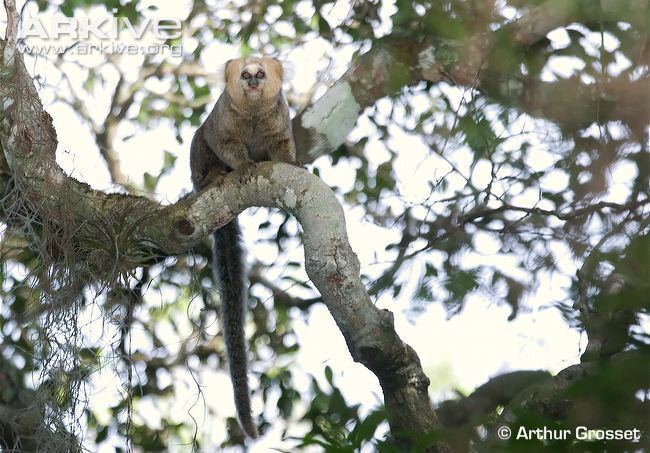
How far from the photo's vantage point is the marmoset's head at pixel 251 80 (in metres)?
4.05

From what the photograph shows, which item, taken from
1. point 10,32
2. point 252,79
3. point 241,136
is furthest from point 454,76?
point 10,32

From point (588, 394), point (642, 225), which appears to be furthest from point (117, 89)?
point (588, 394)

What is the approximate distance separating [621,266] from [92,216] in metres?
2.74

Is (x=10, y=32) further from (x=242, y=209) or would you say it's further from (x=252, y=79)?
(x=242, y=209)

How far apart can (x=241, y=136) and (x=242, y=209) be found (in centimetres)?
69

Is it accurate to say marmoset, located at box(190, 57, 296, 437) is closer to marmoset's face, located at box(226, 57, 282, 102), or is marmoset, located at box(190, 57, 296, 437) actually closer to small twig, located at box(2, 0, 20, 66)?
marmoset's face, located at box(226, 57, 282, 102)

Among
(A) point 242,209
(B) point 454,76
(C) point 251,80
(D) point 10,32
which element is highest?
(B) point 454,76

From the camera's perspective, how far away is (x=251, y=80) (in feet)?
13.3

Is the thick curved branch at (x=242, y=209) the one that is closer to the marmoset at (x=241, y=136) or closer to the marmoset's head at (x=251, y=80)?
the marmoset at (x=241, y=136)

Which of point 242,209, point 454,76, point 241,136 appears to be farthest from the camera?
point 454,76

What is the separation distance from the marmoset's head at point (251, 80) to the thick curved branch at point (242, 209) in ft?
2.19

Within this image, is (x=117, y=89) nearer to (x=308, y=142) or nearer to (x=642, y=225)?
(x=308, y=142)

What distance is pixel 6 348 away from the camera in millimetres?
3967

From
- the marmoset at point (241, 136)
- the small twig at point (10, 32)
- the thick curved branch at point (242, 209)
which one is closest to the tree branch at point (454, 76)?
the marmoset at point (241, 136)
